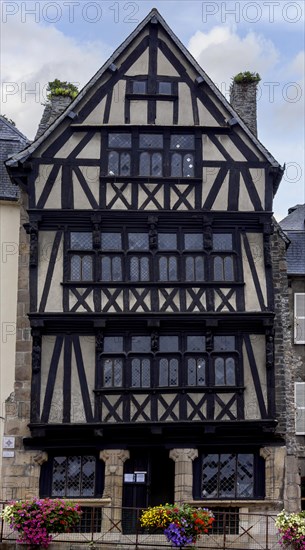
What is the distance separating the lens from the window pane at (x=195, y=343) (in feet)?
73.4

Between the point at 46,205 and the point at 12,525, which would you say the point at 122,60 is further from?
the point at 12,525

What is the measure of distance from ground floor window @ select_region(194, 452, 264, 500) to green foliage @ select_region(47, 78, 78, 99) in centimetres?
937

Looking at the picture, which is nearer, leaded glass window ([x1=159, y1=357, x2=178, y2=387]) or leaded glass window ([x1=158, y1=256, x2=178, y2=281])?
leaded glass window ([x1=159, y1=357, x2=178, y2=387])

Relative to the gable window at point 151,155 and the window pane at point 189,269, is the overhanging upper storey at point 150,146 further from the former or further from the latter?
the window pane at point 189,269

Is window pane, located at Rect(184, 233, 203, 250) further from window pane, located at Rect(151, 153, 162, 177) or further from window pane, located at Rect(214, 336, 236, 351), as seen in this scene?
window pane, located at Rect(214, 336, 236, 351)

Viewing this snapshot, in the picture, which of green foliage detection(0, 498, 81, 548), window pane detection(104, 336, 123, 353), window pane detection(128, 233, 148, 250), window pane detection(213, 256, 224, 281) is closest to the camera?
green foliage detection(0, 498, 81, 548)

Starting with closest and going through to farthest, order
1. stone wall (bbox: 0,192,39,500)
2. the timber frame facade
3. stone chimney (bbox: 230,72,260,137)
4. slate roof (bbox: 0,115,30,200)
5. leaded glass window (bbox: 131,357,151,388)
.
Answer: stone wall (bbox: 0,192,39,500)
the timber frame facade
leaded glass window (bbox: 131,357,151,388)
slate roof (bbox: 0,115,30,200)
stone chimney (bbox: 230,72,260,137)

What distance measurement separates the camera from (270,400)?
72.4ft

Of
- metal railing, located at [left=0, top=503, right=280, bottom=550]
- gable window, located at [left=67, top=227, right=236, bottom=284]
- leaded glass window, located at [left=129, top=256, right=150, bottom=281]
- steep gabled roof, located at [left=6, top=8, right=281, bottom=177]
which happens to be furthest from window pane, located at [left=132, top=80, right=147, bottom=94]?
metal railing, located at [left=0, top=503, right=280, bottom=550]

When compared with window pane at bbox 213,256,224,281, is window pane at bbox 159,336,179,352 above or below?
below

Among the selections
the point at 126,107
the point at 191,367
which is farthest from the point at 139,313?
the point at 126,107

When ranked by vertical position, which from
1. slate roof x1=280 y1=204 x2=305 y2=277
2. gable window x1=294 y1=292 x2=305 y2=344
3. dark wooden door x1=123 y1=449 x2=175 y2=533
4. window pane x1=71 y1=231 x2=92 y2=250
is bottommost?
dark wooden door x1=123 y1=449 x2=175 y2=533

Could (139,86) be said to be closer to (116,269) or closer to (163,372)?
(116,269)

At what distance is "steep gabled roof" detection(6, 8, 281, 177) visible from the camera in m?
22.8
